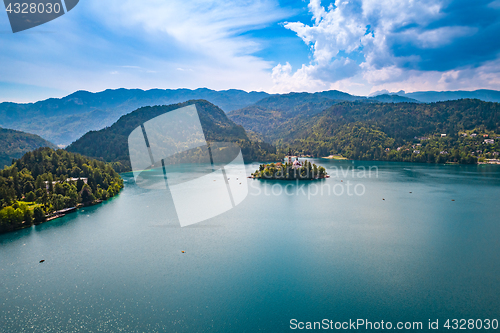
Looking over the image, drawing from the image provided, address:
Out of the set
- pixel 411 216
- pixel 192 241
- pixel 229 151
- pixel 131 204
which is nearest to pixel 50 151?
pixel 131 204

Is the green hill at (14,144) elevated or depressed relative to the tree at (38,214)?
elevated

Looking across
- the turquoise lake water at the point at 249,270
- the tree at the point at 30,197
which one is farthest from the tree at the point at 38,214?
the tree at the point at 30,197

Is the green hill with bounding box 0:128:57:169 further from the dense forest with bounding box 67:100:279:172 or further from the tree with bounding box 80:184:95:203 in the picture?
the tree with bounding box 80:184:95:203

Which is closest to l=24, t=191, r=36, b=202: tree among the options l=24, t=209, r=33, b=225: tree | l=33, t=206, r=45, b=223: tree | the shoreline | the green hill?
the shoreline

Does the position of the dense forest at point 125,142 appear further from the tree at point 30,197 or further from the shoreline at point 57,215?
the tree at point 30,197

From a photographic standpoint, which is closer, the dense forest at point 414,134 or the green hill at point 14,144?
the dense forest at point 414,134

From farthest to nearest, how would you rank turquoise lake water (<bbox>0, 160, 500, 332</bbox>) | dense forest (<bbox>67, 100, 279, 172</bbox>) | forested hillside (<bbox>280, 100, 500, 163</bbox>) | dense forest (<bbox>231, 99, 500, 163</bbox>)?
dense forest (<bbox>67, 100, 279, 172</bbox>) < forested hillside (<bbox>280, 100, 500, 163</bbox>) < dense forest (<bbox>231, 99, 500, 163</bbox>) < turquoise lake water (<bbox>0, 160, 500, 332</bbox>)

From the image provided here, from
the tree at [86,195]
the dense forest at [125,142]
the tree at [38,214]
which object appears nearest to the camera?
the tree at [38,214]
